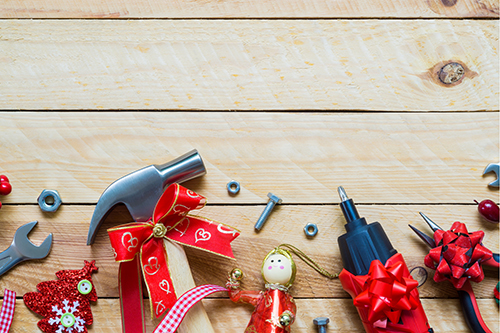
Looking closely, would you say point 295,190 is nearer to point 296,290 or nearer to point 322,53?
point 296,290

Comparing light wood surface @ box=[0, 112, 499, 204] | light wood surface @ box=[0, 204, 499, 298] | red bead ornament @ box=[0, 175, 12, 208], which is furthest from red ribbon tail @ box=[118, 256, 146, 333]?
red bead ornament @ box=[0, 175, 12, 208]

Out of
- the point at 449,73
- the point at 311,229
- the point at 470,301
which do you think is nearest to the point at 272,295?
the point at 311,229

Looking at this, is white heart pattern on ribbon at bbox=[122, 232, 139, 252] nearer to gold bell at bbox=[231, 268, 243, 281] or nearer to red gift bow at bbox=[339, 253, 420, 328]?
gold bell at bbox=[231, 268, 243, 281]

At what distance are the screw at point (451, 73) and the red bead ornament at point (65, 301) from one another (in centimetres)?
83

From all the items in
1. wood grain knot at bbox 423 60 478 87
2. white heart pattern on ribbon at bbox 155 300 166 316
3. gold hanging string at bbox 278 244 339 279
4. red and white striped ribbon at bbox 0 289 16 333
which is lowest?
red and white striped ribbon at bbox 0 289 16 333

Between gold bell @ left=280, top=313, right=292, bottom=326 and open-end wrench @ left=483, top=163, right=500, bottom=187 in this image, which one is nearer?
gold bell @ left=280, top=313, right=292, bottom=326

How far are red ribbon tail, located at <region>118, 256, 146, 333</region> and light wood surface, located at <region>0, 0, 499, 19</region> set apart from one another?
0.53 meters

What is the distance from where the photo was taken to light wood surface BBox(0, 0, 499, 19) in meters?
0.84

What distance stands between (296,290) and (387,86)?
47cm

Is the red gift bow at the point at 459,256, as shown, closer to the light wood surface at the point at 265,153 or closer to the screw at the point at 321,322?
the light wood surface at the point at 265,153

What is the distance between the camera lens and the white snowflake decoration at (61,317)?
75 centimetres

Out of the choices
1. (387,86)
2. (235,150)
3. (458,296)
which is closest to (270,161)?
(235,150)

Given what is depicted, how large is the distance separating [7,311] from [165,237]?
0.34 m

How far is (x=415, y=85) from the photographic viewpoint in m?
0.85
